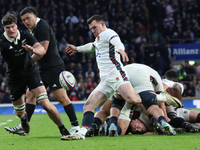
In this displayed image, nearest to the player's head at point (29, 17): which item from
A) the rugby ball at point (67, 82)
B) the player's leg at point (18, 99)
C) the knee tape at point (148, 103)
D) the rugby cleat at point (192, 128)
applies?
the player's leg at point (18, 99)

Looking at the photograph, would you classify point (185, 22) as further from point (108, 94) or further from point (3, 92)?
point (108, 94)

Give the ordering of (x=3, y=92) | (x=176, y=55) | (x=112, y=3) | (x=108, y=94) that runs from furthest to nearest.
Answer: (x=112, y=3), (x=176, y=55), (x=3, y=92), (x=108, y=94)

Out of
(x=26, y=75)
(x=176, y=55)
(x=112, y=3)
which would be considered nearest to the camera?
(x=26, y=75)

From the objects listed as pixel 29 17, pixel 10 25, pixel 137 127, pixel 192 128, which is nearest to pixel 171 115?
pixel 192 128

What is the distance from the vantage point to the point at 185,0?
18.4 meters

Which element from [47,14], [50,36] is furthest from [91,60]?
[50,36]

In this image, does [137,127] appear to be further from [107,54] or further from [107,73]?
[107,54]

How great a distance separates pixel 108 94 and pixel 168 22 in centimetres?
1277

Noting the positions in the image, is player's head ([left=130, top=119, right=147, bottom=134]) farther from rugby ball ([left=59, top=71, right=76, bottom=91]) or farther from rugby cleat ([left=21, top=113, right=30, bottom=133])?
rugby cleat ([left=21, top=113, right=30, bottom=133])

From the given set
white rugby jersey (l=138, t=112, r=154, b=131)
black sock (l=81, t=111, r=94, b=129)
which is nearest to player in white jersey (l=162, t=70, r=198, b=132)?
white rugby jersey (l=138, t=112, r=154, b=131)

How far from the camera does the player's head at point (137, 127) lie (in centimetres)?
550

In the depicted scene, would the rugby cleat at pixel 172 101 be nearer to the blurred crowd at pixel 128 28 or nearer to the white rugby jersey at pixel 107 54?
the white rugby jersey at pixel 107 54

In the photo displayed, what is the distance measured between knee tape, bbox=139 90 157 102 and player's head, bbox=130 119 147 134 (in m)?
0.53

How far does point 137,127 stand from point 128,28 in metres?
11.4
